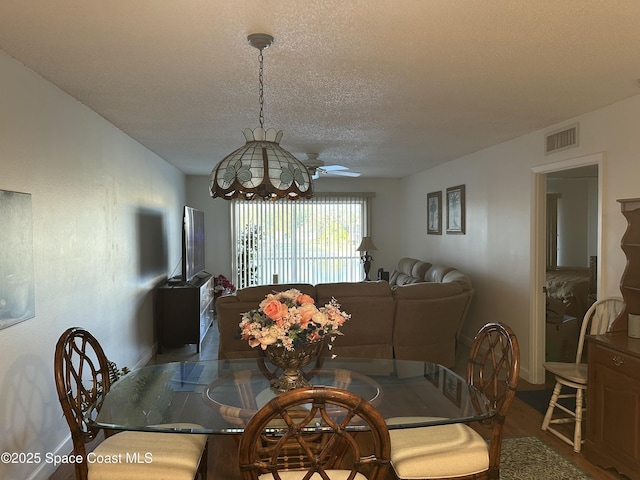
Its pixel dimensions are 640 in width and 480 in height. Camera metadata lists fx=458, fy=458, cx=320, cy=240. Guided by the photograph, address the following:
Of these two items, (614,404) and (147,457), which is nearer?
(147,457)

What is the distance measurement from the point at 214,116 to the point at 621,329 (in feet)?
10.9

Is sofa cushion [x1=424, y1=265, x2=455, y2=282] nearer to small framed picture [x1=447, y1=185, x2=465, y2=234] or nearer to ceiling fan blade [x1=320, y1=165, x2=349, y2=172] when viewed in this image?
small framed picture [x1=447, y1=185, x2=465, y2=234]

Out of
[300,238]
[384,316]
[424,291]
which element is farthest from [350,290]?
[300,238]

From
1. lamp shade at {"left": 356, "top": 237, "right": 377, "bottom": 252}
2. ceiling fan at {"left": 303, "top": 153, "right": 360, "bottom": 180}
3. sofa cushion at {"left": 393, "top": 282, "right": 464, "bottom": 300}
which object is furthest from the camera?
lamp shade at {"left": 356, "top": 237, "right": 377, "bottom": 252}

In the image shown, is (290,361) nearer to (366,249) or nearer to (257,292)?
(257,292)

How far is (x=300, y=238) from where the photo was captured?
8.23m

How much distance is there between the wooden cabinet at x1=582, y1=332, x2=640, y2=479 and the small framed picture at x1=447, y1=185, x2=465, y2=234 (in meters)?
3.05

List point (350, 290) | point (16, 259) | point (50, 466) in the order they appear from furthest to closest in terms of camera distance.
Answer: point (350, 290)
point (50, 466)
point (16, 259)

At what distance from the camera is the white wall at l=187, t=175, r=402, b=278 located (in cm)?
801

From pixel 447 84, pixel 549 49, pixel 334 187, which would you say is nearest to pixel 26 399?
pixel 447 84

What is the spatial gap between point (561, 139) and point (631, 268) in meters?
1.39

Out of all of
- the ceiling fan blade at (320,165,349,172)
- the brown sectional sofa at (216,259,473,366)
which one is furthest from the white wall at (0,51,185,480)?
the ceiling fan blade at (320,165,349,172)

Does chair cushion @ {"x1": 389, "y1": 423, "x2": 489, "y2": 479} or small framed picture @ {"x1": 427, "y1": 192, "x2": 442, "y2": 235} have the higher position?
small framed picture @ {"x1": 427, "y1": 192, "x2": 442, "y2": 235}

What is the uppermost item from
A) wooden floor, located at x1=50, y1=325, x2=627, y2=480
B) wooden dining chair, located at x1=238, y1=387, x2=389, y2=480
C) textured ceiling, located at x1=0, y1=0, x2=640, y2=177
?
textured ceiling, located at x1=0, y1=0, x2=640, y2=177
